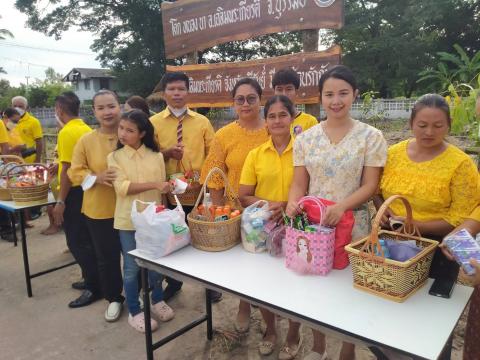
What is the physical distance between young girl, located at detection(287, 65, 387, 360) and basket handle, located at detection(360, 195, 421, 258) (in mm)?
247

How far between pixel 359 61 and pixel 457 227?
26.3 metres

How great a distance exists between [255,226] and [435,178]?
37.8 inches

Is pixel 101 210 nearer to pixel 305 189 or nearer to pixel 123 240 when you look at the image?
pixel 123 240

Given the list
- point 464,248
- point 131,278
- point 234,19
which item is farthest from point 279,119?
point 234,19

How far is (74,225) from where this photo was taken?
11.3 feet

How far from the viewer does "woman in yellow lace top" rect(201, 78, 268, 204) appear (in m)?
2.65

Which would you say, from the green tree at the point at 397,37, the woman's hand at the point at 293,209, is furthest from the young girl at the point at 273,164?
the green tree at the point at 397,37

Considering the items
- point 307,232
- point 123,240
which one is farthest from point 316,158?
point 123,240

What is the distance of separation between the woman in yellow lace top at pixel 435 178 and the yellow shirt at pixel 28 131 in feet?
19.0

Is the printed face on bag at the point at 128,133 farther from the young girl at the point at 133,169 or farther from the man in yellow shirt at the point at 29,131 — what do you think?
the man in yellow shirt at the point at 29,131

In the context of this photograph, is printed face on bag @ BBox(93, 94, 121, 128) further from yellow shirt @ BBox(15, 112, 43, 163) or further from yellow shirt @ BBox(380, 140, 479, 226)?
yellow shirt @ BBox(15, 112, 43, 163)

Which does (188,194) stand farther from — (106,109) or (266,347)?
(266,347)

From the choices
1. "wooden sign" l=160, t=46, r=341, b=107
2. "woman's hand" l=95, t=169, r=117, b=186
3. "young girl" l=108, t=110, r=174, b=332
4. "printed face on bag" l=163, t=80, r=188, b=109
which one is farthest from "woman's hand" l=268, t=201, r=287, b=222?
"wooden sign" l=160, t=46, r=341, b=107

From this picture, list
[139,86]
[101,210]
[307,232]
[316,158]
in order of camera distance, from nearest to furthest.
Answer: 1. [307,232]
2. [316,158]
3. [101,210]
4. [139,86]
